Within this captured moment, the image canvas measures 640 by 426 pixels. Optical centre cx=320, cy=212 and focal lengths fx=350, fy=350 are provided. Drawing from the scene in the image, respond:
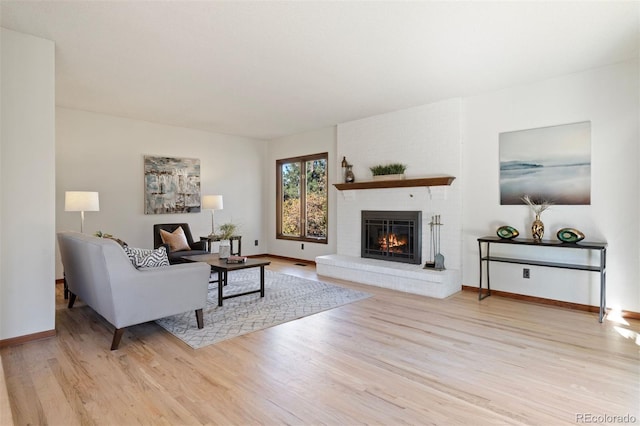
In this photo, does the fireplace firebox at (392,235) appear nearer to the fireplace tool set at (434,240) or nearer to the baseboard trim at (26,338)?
the fireplace tool set at (434,240)

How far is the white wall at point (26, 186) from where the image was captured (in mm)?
2834

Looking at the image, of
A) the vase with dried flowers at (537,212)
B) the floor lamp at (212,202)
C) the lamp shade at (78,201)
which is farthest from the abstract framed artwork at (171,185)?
the vase with dried flowers at (537,212)

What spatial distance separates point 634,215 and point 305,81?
146 inches

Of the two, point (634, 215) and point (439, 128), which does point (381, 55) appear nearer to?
point (439, 128)

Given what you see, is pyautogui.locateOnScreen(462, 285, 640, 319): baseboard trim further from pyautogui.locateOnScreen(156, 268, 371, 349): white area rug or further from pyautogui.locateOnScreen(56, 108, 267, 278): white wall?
pyautogui.locateOnScreen(56, 108, 267, 278): white wall

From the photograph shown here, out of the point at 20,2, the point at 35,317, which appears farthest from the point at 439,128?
the point at 35,317

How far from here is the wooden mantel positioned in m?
4.75

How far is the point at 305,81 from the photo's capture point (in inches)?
159

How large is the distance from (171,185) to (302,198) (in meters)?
2.48

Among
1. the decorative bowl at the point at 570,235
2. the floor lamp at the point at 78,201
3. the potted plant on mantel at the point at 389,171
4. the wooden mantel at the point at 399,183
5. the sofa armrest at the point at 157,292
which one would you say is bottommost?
the sofa armrest at the point at 157,292

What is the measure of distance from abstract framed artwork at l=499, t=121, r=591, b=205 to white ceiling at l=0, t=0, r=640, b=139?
65 cm

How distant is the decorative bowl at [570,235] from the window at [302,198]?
3.86 meters

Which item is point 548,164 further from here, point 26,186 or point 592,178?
point 26,186

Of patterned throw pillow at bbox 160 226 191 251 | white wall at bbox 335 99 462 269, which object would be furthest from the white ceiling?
patterned throw pillow at bbox 160 226 191 251
